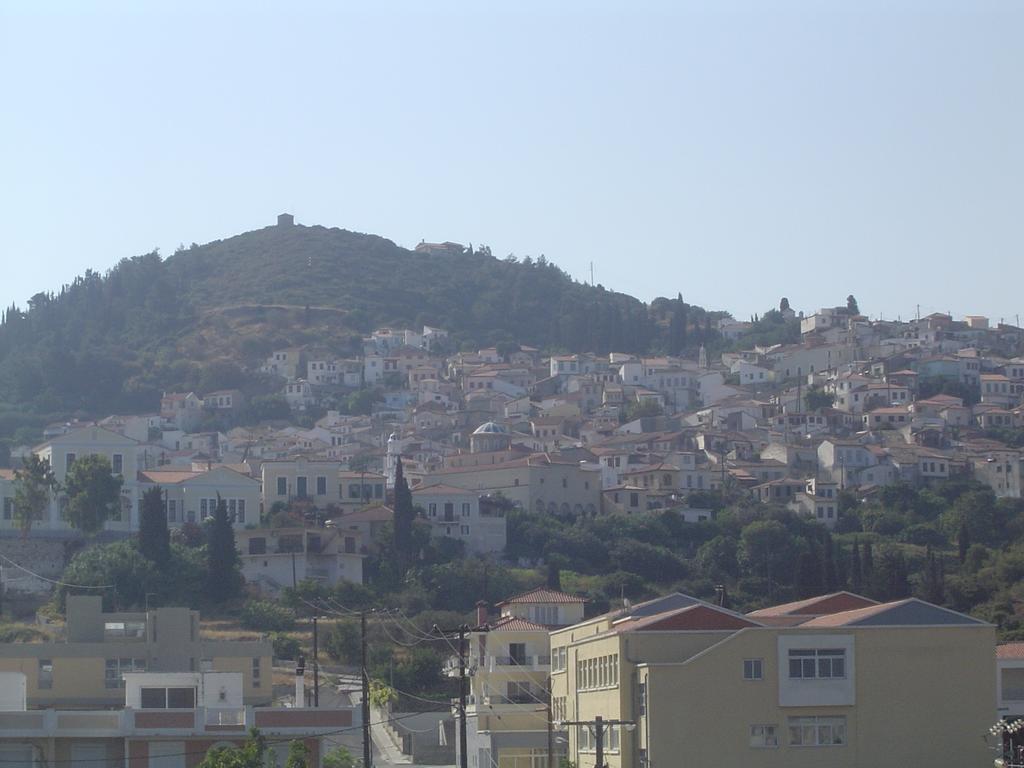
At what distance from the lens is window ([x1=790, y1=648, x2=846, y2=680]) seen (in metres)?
51.8

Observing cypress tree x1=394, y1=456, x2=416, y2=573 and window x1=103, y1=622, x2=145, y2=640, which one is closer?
window x1=103, y1=622, x2=145, y2=640

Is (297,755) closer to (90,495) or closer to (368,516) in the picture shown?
(90,495)

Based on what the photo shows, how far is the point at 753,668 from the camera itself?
51719 millimetres

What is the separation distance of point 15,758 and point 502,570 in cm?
5503

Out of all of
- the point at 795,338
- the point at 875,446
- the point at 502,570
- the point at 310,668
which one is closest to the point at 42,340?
the point at 795,338

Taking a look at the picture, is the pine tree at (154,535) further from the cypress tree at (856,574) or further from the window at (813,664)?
the window at (813,664)

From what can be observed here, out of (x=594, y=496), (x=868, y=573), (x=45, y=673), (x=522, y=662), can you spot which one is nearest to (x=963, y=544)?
(x=868, y=573)

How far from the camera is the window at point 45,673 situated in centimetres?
5681

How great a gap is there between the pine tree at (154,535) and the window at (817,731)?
4324cm

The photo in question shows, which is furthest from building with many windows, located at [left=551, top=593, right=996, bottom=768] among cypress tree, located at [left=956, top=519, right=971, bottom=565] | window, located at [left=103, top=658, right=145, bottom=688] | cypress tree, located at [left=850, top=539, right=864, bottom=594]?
cypress tree, located at [left=956, top=519, right=971, bottom=565]

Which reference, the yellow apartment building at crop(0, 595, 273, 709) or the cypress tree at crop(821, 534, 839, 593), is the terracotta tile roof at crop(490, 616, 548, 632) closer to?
the yellow apartment building at crop(0, 595, 273, 709)

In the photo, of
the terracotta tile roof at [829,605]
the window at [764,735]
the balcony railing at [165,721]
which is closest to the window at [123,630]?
the balcony railing at [165,721]

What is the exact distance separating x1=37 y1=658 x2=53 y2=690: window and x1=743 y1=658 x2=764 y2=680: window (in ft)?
59.7

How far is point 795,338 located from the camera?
592ft
